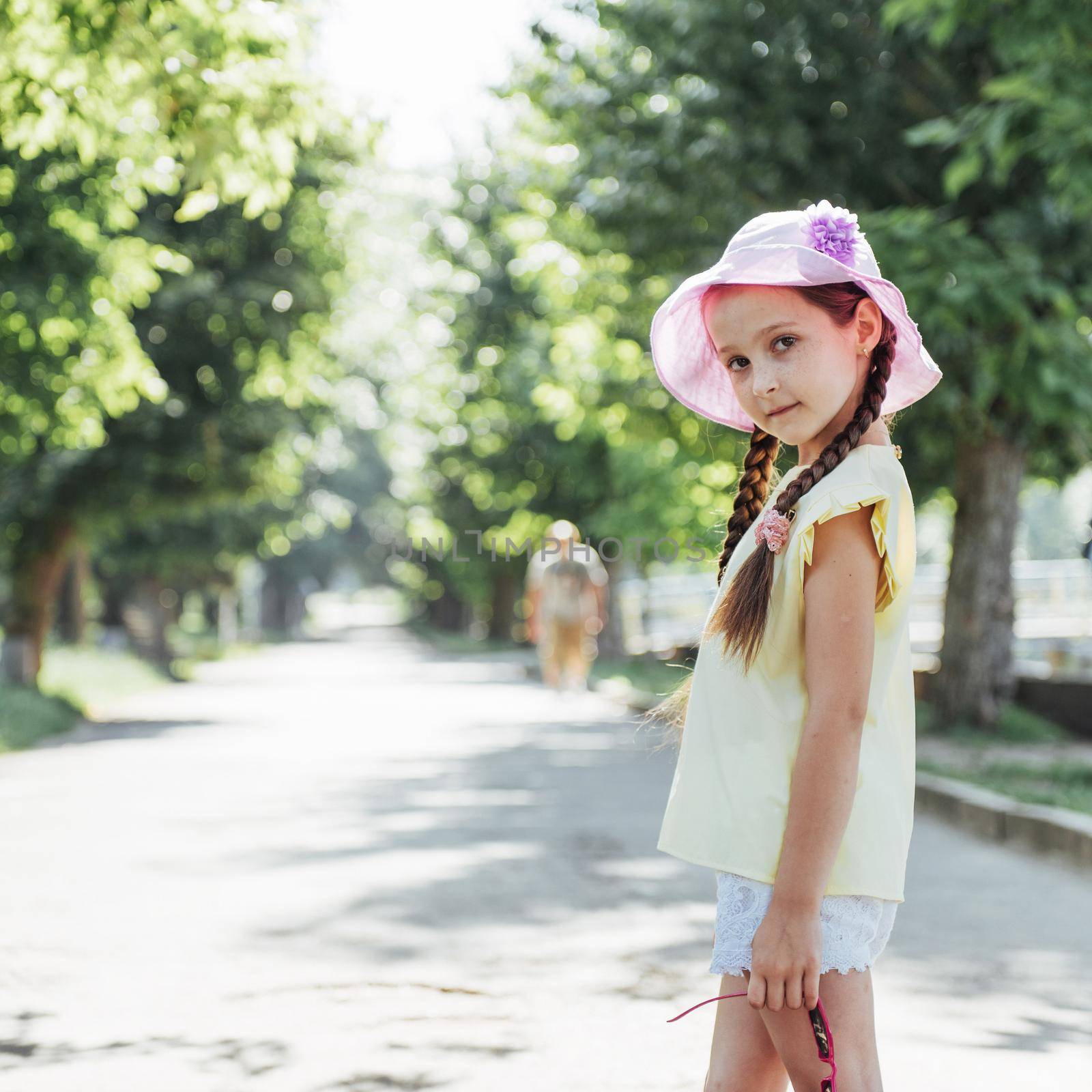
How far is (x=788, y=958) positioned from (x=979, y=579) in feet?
41.6

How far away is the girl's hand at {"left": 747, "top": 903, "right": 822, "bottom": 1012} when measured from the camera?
6.79 ft

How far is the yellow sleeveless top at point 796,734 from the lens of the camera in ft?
6.95

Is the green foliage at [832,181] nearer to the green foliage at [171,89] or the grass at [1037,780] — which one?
the grass at [1037,780]

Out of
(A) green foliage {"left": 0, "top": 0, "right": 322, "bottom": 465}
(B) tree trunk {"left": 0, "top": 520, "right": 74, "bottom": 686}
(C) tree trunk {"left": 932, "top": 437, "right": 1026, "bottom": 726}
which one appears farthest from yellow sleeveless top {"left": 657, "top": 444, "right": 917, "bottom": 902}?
(B) tree trunk {"left": 0, "top": 520, "right": 74, "bottom": 686}

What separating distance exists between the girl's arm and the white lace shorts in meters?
0.04

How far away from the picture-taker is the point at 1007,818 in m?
8.73

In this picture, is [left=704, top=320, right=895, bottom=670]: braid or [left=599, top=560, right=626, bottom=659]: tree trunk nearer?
[left=704, top=320, right=895, bottom=670]: braid

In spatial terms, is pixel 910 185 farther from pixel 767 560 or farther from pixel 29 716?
pixel 767 560

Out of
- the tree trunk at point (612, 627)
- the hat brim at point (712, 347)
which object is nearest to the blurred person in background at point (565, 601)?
the tree trunk at point (612, 627)

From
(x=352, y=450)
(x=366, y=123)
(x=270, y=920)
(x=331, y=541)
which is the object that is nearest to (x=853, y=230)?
(x=270, y=920)

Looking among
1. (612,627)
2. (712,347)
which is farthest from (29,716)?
(612,627)

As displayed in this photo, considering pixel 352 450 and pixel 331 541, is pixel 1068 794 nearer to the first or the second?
pixel 352 450

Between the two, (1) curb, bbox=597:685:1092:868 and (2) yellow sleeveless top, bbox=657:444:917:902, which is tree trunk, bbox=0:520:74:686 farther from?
(2) yellow sleeveless top, bbox=657:444:917:902

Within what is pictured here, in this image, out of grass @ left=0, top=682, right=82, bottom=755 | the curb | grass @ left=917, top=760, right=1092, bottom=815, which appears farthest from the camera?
grass @ left=0, top=682, right=82, bottom=755
